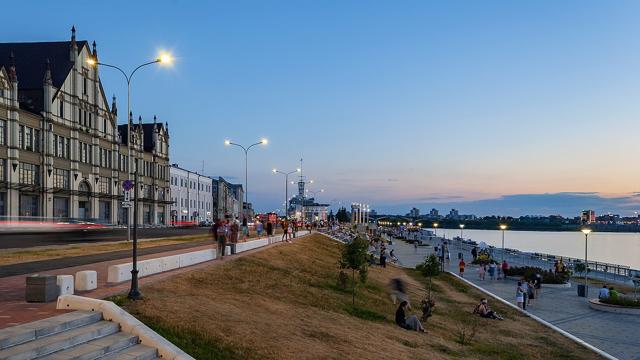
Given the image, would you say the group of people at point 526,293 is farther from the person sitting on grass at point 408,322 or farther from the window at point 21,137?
the window at point 21,137

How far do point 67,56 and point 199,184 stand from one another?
5171cm

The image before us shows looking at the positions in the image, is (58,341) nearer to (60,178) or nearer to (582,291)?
(582,291)

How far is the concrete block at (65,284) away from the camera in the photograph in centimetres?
1385

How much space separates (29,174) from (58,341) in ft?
171

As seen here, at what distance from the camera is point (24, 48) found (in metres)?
68.2

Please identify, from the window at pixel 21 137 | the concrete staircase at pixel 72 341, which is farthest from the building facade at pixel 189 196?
the concrete staircase at pixel 72 341

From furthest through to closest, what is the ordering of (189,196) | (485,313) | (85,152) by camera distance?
(189,196) → (85,152) → (485,313)

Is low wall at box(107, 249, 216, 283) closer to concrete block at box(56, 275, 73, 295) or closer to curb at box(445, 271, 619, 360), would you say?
concrete block at box(56, 275, 73, 295)

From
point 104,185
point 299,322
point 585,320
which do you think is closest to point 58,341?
point 299,322

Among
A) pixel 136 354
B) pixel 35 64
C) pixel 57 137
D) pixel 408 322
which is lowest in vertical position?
pixel 408 322

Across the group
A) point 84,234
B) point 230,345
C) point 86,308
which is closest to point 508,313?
point 230,345

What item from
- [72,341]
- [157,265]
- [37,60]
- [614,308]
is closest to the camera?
[72,341]

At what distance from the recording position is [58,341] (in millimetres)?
10109

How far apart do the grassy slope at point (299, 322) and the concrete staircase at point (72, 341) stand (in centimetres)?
112
